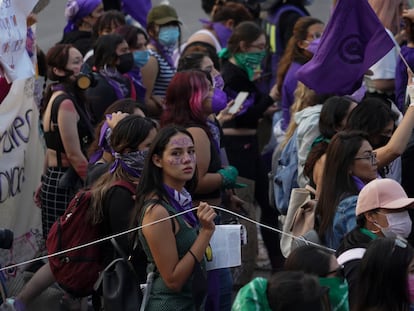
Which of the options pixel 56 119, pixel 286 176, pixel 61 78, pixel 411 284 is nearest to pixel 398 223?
pixel 411 284

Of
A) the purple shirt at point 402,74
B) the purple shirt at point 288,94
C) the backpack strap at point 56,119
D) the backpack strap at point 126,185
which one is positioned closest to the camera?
the backpack strap at point 126,185

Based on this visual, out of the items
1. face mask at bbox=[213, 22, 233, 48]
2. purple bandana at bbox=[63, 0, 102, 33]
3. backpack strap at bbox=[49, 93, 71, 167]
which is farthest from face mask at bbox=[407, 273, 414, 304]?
face mask at bbox=[213, 22, 233, 48]

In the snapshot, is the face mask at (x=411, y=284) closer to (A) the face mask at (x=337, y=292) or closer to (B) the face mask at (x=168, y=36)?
(A) the face mask at (x=337, y=292)

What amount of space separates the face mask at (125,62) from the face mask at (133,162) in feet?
8.10

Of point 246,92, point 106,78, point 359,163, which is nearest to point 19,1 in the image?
point 106,78

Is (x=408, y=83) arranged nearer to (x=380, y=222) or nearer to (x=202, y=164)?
(x=202, y=164)

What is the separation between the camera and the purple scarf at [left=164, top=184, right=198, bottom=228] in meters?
5.72

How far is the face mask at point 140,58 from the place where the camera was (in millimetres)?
9072

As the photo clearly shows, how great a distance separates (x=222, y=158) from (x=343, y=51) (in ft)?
3.30

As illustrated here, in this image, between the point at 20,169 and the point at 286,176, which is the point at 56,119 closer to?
the point at 20,169

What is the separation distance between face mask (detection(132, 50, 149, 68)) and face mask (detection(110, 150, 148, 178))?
9.70 feet

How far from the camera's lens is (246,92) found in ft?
29.0

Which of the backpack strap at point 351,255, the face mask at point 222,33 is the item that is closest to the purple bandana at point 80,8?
the face mask at point 222,33

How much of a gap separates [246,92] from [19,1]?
2036 millimetres
